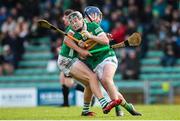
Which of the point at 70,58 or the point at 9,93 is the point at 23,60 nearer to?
the point at 9,93

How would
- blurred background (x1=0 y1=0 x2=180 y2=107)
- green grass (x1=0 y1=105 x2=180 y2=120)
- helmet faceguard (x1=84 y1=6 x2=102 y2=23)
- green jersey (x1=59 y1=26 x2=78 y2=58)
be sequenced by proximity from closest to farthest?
green grass (x1=0 y1=105 x2=180 y2=120) < helmet faceguard (x1=84 y1=6 x2=102 y2=23) < green jersey (x1=59 y1=26 x2=78 y2=58) < blurred background (x1=0 y1=0 x2=180 y2=107)

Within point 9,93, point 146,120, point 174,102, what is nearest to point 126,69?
point 174,102

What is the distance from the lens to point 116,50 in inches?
1115

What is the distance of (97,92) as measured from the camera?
580 inches

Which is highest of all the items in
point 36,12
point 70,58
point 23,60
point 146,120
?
point 36,12

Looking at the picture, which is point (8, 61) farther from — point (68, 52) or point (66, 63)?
point (66, 63)

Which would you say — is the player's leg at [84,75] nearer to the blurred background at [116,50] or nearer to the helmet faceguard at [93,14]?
the helmet faceguard at [93,14]

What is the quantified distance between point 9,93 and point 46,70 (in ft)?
11.2

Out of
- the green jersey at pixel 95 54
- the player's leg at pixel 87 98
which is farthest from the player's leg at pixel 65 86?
the green jersey at pixel 95 54

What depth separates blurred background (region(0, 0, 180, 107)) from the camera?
26.2m

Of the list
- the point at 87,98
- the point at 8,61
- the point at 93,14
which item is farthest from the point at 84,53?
the point at 8,61

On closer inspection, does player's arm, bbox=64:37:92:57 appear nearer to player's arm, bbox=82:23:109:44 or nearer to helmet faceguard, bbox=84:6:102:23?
player's arm, bbox=82:23:109:44

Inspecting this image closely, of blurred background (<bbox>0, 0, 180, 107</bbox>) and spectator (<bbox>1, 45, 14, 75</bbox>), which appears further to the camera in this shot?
spectator (<bbox>1, 45, 14, 75</bbox>)

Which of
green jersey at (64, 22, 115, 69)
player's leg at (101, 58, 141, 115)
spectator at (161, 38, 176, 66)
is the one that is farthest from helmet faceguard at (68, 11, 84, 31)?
spectator at (161, 38, 176, 66)
